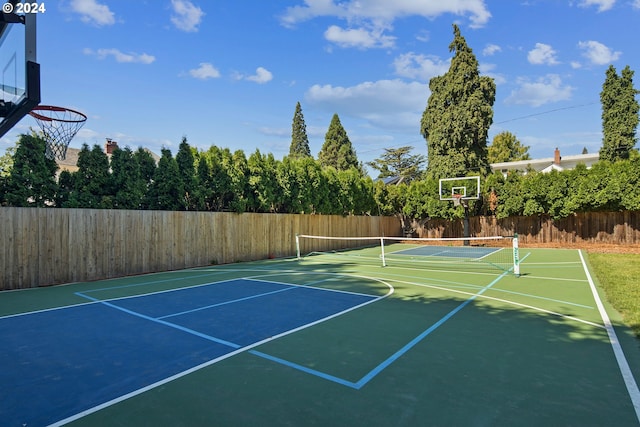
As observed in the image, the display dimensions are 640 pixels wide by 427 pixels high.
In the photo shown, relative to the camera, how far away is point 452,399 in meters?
3.30

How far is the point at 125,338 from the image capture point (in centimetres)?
511

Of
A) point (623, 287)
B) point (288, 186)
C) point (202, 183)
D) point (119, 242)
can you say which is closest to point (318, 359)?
point (623, 287)

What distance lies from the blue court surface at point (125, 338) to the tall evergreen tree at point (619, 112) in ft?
98.6

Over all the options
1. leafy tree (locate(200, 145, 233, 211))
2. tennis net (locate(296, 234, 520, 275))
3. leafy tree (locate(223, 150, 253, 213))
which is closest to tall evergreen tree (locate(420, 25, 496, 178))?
tennis net (locate(296, 234, 520, 275))

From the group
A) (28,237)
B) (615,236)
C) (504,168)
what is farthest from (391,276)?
(504,168)

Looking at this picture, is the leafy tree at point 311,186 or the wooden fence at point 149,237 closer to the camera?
the wooden fence at point 149,237

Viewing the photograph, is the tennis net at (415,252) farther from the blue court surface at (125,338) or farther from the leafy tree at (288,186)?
the blue court surface at (125,338)

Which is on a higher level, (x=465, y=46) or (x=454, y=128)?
(x=465, y=46)

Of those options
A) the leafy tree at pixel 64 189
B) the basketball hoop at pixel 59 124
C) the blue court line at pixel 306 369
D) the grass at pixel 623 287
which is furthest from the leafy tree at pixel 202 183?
the grass at pixel 623 287

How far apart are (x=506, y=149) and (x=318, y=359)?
52575 mm

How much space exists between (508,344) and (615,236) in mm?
21276

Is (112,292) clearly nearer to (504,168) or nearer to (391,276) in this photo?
(391,276)

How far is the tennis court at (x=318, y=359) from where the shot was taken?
3.12 metres

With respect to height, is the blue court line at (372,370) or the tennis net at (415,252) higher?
the blue court line at (372,370)
